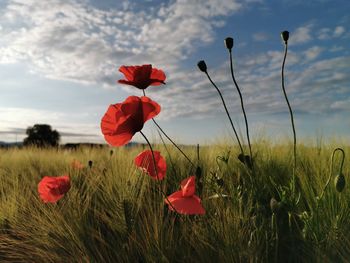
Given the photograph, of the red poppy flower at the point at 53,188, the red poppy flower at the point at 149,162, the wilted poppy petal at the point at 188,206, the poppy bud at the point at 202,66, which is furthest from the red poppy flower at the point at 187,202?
the red poppy flower at the point at 53,188

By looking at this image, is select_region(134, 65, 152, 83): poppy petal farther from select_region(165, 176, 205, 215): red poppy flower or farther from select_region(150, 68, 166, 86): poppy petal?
select_region(165, 176, 205, 215): red poppy flower

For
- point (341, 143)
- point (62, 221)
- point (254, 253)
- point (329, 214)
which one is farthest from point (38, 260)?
point (341, 143)

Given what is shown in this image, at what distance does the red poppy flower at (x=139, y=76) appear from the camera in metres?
1.53

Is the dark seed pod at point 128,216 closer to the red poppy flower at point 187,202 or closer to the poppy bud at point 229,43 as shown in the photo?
the red poppy flower at point 187,202

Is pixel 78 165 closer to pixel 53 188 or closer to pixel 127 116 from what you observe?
pixel 53 188

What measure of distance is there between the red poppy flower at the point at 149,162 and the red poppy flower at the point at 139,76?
13.3 inches

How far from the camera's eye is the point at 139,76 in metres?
1.53

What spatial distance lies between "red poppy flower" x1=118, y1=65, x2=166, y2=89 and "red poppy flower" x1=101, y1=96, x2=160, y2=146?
69mm

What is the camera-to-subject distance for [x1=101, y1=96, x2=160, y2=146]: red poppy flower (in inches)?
57.5

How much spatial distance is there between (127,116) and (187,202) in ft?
1.17

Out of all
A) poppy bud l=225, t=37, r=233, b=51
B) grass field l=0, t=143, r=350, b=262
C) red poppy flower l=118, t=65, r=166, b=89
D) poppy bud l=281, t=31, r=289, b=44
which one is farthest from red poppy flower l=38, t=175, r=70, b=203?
poppy bud l=281, t=31, r=289, b=44

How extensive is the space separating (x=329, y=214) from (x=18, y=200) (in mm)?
1720

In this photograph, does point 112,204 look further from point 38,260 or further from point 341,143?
point 341,143

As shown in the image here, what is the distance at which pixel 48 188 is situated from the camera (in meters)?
1.98
